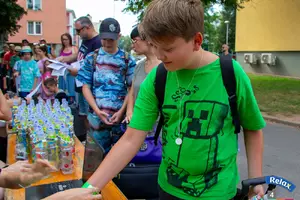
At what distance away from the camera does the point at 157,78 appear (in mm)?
1648

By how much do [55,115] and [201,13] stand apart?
1.96 m

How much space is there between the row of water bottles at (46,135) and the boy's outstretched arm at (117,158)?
902 millimetres

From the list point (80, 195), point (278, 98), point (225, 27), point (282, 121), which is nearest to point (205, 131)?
point (80, 195)

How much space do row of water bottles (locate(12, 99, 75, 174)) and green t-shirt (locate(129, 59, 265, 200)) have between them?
114cm

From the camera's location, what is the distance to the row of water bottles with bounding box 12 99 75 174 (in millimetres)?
2492

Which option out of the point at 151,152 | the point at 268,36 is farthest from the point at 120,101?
the point at 268,36

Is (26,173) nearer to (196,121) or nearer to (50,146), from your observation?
(50,146)

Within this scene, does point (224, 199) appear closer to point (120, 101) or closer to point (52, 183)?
point (52, 183)

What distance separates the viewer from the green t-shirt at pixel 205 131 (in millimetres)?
1526

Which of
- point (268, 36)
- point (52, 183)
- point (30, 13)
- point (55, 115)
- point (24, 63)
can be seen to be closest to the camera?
point (52, 183)

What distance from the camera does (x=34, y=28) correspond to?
43156 mm

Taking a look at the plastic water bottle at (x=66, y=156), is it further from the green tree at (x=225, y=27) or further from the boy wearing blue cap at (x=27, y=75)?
the green tree at (x=225, y=27)

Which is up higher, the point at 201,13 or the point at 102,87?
the point at 201,13

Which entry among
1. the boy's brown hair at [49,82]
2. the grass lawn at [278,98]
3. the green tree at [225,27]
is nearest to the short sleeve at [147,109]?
the boy's brown hair at [49,82]
